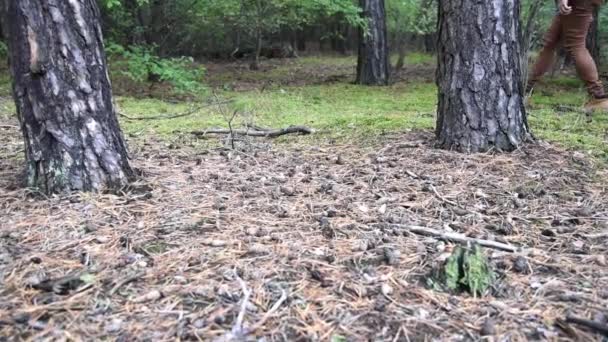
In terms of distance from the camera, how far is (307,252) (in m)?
2.04

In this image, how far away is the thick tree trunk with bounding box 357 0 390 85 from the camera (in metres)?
8.47

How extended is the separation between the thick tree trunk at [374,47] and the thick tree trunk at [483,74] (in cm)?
520

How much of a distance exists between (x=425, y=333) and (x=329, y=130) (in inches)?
114

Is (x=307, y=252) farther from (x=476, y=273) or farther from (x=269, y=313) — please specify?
(x=476, y=273)

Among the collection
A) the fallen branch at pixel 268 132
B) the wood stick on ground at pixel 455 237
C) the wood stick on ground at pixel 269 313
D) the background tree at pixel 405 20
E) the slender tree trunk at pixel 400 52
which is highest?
the background tree at pixel 405 20

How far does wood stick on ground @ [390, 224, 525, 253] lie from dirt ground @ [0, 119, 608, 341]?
3 cm

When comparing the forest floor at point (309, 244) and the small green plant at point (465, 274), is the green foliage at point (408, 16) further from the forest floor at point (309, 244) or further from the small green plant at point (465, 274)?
the small green plant at point (465, 274)

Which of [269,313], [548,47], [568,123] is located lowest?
[269,313]

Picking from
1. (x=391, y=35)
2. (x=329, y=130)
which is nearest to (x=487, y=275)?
(x=329, y=130)

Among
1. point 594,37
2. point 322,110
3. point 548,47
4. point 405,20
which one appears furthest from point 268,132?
point 405,20

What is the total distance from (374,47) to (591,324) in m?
7.36

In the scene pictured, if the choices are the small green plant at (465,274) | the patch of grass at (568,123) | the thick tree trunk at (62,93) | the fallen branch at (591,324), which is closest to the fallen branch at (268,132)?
the thick tree trunk at (62,93)

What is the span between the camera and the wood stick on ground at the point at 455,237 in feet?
6.73

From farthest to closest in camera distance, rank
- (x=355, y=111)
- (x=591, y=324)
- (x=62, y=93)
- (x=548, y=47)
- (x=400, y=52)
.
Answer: (x=400, y=52) < (x=355, y=111) < (x=548, y=47) < (x=62, y=93) < (x=591, y=324)
